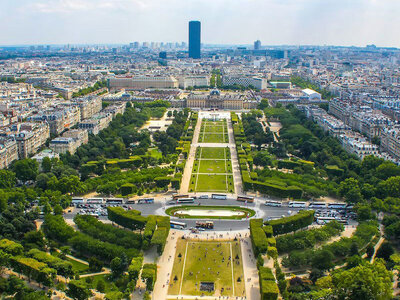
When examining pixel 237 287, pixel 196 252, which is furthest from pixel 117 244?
pixel 237 287

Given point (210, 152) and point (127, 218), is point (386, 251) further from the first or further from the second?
point (210, 152)

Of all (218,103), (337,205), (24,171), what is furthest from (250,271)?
(218,103)

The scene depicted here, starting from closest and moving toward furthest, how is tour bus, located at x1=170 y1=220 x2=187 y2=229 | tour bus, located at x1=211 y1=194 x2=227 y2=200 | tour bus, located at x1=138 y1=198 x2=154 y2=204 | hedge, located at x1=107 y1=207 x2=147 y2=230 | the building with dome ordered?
hedge, located at x1=107 y1=207 x2=147 y2=230
tour bus, located at x1=170 y1=220 x2=187 y2=229
tour bus, located at x1=138 y1=198 x2=154 y2=204
tour bus, located at x1=211 y1=194 x2=227 y2=200
the building with dome

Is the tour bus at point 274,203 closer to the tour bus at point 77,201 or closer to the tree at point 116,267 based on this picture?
the tree at point 116,267

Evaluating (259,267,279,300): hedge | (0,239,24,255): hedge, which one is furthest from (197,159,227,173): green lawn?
(0,239,24,255): hedge

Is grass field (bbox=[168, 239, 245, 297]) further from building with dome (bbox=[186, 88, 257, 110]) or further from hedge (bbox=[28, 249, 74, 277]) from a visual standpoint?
building with dome (bbox=[186, 88, 257, 110])

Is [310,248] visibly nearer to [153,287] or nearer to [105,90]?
[153,287]
